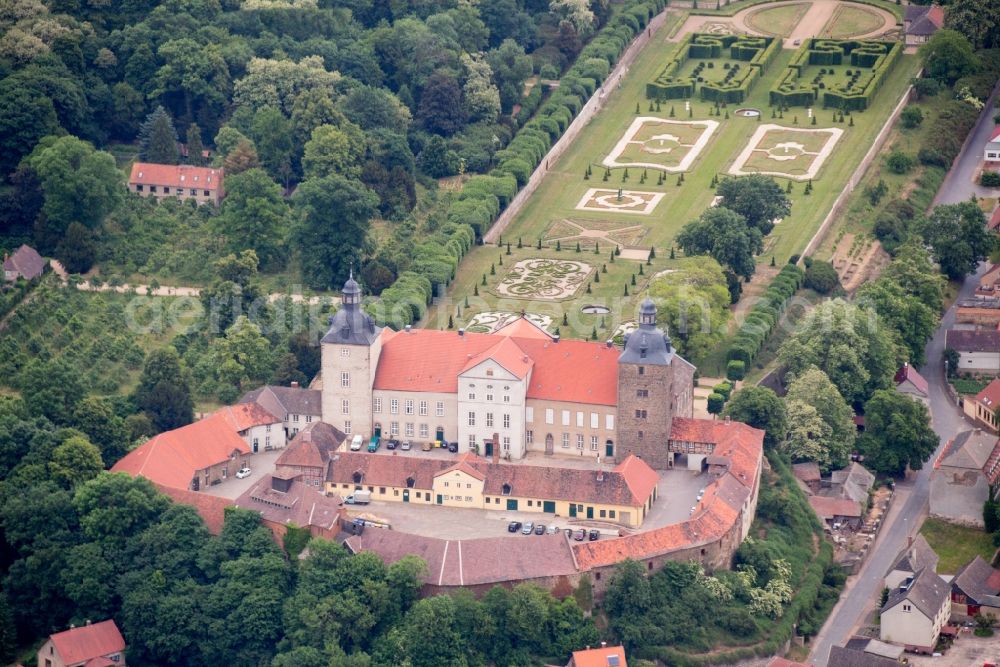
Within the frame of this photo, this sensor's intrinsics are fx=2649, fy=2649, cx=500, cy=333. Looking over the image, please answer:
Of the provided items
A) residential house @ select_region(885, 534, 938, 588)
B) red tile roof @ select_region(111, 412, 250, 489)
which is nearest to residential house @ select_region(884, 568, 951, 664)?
residential house @ select_region(885, 534, 938, 588)

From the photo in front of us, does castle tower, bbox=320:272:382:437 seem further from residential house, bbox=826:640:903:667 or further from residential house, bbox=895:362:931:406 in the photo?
residential house, bbox=895:362:931:406

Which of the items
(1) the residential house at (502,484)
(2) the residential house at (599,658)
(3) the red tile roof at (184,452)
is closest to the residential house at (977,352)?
(1) the residential house at (502,484)

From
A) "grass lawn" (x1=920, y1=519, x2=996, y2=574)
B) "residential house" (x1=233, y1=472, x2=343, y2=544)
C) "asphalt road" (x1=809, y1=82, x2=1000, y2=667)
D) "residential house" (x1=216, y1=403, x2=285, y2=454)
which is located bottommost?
"asphalt road" (x1=809, y1=82, x2=1000, y2=667)

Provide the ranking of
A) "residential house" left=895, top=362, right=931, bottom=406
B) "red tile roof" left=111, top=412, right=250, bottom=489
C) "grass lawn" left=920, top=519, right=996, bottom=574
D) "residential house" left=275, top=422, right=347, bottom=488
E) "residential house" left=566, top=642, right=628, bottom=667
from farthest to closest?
1. "residential house" left=895, top=362, right=931, bottom=406
2. "grass lawn" left=920, top=519, right=996, bottom=574
3. "residential house" left=275, top=422, right=347, bottom=488
4. "red tile roof" left=111, top=412, right=250, bottom=489
5. "residential house" left=566, top=642, right=628, bottom=667

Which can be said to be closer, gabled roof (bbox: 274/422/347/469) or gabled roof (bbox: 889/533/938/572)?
gabled roof (bbox: 889/533/938/572)

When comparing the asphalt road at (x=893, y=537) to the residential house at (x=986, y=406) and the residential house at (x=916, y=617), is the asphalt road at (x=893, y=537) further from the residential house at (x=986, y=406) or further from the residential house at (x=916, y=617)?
the residential house at (x=916, y=617)

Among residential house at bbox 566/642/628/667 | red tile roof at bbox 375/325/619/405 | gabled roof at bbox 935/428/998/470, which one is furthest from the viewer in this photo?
gabled roof at bbox 935/428/998/470

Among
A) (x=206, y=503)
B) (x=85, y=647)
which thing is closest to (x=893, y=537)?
(x=206, y=503)
